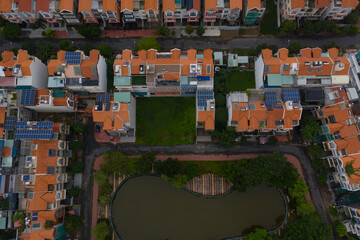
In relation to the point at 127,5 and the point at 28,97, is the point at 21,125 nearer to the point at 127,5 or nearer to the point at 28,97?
the point at 28,97

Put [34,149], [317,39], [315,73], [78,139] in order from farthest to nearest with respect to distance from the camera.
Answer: [317,39]
[78,139]
[315,73]
[34,149]

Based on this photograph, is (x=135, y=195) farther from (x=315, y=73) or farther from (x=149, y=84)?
(x=315, y=73)

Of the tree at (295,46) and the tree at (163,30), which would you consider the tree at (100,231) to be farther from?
the tree at (295,46)

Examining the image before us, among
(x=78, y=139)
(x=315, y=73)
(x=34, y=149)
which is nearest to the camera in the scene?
(x=34, y=149)

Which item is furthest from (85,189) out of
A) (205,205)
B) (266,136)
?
(266,136)

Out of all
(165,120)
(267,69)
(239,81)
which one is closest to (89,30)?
(165,120)

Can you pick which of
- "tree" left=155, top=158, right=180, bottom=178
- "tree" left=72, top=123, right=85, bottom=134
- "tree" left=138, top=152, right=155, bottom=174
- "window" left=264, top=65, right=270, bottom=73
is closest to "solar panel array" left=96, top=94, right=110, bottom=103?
"tree" left=72, top=123, right=85, bottom=134
